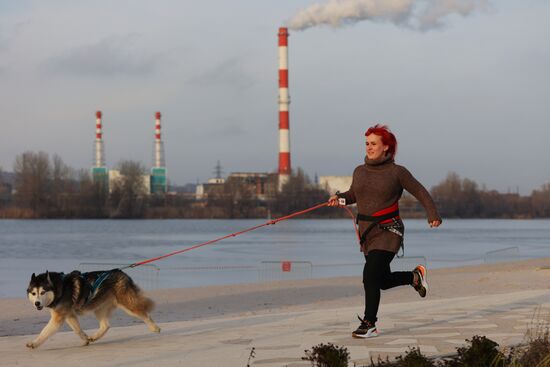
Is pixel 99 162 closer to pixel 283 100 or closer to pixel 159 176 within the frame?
pixel 159 176

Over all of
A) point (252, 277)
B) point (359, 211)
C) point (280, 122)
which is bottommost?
point (252, 277)

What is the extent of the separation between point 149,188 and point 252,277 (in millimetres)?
91155

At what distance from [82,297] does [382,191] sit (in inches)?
121

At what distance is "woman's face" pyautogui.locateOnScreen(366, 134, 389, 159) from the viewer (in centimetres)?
766

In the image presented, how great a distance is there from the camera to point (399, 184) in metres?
7.63

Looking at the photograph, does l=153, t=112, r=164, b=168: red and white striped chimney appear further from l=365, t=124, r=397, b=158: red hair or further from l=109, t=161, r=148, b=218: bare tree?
l=365, t=124, r=397, b=158: red hair

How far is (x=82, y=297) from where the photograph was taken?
7984 mm

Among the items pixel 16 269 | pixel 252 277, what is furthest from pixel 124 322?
pixel 16 269

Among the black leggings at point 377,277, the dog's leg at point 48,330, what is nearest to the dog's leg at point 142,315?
the dog's leg at point 48,330

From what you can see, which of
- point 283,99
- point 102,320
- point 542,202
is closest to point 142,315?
point 102,320

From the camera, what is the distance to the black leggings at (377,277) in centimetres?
759

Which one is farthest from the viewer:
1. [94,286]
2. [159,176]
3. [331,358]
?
[159,176]

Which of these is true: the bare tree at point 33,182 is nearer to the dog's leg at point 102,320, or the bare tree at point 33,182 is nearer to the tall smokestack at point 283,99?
the tall smokestack at point 283,99

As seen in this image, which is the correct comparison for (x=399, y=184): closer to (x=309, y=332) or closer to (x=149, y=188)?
(x=309, y=332)
